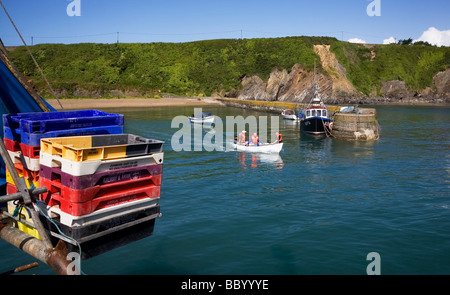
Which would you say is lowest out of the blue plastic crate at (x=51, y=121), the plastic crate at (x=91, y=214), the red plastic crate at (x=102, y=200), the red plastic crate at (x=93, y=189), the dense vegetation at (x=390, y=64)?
the plastic crate at (x=91, y=214)

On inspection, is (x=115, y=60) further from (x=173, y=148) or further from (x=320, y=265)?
(x=320, y=265)

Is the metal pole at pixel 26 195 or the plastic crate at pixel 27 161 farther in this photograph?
the plastic crate at pixel 27 161

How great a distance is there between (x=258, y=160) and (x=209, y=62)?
86.0 metres

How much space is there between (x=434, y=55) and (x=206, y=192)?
381 feet

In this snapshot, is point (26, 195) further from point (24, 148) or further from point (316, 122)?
point (316, 122)

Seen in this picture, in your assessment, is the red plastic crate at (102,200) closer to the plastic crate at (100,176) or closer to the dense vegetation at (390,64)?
the plastic crate at (100,176)

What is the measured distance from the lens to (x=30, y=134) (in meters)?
7.29

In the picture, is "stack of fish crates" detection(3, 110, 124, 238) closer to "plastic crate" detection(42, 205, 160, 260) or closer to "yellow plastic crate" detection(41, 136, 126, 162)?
"yellow plastic crate" detection(41, 136, 126, 162)

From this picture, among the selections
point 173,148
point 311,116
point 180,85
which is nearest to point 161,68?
point 180,85

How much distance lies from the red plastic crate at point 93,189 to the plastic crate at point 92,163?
291mm

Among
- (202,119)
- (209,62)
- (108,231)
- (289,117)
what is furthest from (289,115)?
(209,62)

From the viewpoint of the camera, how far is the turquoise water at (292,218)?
37.5ft

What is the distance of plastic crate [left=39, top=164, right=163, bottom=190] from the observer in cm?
630

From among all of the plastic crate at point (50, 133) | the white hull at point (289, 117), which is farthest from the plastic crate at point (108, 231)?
the white hull at point (289, 117)
